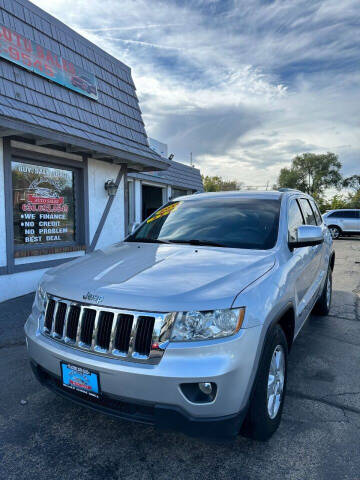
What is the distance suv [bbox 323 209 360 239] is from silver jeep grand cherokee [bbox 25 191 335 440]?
60.1 feet

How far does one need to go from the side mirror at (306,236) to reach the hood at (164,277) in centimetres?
38

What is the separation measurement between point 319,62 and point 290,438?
36.2 ft

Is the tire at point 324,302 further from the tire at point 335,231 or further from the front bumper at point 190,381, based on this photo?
the tire at point 335,231

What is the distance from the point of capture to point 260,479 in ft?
6.61

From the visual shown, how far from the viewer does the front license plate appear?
204 centimetres

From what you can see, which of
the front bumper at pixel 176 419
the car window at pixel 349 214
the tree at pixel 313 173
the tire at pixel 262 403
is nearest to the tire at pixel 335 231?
the car window at pixel 349 214

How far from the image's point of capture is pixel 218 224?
131 inches

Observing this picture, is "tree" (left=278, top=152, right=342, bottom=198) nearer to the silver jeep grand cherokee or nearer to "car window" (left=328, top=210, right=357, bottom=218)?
"car window" (left=328, top=210, right=357, bottom=218)

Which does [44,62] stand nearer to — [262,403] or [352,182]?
[262,403]

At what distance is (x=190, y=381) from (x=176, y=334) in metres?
0.25

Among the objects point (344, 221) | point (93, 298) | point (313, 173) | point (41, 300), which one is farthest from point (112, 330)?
point (313, 173)

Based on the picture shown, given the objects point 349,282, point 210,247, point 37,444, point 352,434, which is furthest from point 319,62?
point 37,444

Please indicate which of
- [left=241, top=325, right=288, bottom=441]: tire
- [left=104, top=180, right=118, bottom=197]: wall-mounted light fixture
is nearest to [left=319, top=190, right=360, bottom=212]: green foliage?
[left=104, top=180, right=118, bottom=197]: wall-mounted light fixture

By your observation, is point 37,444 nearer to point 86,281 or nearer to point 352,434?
point 86,281
